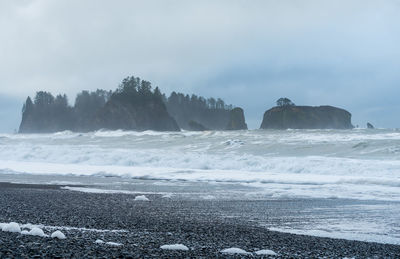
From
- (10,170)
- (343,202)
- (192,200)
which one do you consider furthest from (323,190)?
(10,170)

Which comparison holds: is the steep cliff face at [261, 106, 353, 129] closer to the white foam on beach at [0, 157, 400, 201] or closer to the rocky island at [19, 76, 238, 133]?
the rocky island at [19, 76, 238, 133]

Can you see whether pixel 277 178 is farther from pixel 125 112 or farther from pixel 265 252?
pixel 125 112

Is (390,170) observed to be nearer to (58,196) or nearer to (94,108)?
(58,196)

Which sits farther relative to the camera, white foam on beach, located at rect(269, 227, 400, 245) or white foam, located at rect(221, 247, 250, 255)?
white foam on beach, located at rect(269, 227, 400, 245)

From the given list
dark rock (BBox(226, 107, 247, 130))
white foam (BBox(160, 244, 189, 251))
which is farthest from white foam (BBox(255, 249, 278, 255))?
dark rock (BBox(226, 107, 247, 130))

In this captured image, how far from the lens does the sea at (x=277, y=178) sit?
750 centimetres

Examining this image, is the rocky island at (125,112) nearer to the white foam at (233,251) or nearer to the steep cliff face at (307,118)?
the steep cliff face at (307,118)

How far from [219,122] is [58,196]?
3585 inches

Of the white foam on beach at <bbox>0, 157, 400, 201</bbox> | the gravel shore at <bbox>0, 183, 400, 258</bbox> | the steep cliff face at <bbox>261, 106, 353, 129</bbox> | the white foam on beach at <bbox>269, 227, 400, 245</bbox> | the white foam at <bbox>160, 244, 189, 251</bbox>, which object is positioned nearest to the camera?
the gravel shore at <bbox>0, 183, 400, 258</bbox>

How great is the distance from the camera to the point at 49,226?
5867 mm

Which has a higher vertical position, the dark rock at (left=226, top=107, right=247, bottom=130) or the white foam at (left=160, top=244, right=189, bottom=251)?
the dark rock at (left=226, top=107, right=247, bottom=130)

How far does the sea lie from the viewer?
7.50 metres

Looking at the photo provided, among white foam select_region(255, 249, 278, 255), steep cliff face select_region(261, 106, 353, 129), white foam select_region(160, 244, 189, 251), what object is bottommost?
white foam select_region(255, 249, 278, 255)

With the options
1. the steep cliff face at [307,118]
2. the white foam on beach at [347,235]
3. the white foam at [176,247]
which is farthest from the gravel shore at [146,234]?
the steep cliff face at [307,118]
